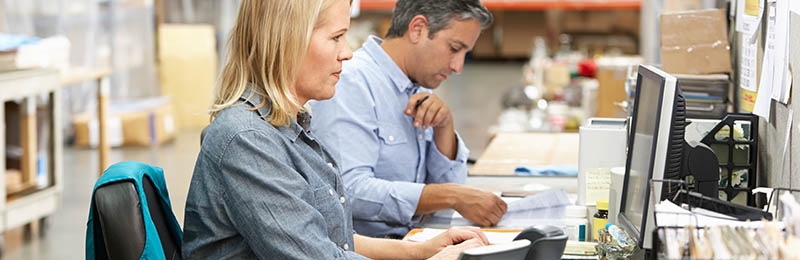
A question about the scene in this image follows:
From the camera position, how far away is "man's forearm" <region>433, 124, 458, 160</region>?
9.00 ft

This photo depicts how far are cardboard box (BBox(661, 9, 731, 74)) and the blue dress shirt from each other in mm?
697

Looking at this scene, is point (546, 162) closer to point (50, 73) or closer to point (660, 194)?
point (660, 194)

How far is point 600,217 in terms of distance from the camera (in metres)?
2.05

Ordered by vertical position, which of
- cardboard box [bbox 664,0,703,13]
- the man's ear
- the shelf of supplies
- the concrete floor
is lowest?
the concrete floor

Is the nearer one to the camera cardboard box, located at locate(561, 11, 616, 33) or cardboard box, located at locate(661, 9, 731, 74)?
cardboard box, located at locate(661, 9, 731, 74)

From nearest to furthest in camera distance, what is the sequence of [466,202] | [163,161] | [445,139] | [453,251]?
[453,251] → [466,202] → [445,139] → [163,161]

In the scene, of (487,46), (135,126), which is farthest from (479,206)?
(487,46)

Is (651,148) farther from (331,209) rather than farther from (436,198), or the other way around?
(436,198)

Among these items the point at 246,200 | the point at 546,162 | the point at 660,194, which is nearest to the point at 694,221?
the point at 660,194

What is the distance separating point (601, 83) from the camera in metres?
5.46

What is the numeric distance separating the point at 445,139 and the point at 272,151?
1.20 m

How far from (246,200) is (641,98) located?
30.8 inches

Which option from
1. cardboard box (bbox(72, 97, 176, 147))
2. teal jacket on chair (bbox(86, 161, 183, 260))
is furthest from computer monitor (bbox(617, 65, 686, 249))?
cardboard box (bbox(72, 97, 176, 147))

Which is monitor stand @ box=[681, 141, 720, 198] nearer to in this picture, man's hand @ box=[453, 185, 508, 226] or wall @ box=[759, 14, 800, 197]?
wall @ box=[759, 14, 800, 197]
